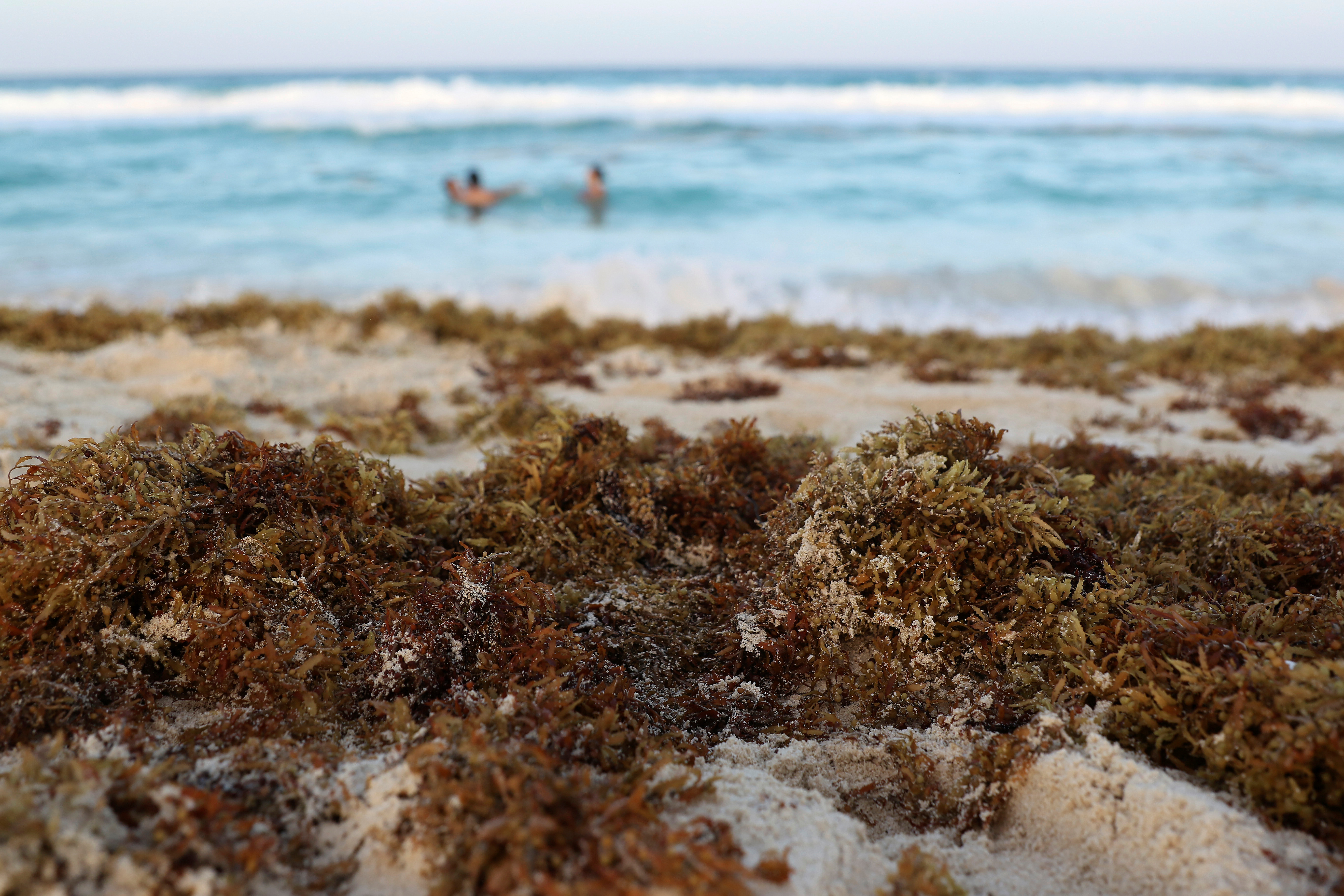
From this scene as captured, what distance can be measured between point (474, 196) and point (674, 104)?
23.2 meters

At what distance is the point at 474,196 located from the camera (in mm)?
12633

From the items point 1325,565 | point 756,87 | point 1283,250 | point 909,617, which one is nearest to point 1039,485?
point 909,617

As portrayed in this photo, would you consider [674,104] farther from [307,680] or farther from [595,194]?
[307,680]

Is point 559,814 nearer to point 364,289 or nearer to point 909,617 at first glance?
point 909,617

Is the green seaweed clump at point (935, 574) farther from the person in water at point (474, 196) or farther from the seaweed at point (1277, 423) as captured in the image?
the person in water at point (474, 196)

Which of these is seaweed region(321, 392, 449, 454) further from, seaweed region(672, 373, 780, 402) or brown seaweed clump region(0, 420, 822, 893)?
seaweed region(672, 373, 780, 402)

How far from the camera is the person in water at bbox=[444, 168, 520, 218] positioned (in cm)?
1261

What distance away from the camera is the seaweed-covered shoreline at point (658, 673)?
1.23 m

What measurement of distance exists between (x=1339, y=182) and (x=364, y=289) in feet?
60.1

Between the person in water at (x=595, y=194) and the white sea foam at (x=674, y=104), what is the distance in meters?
13.1

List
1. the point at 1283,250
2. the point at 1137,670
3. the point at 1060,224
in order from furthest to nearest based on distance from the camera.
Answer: the point at 1060,224 < the point at 1283,250 < the point at 1137,670

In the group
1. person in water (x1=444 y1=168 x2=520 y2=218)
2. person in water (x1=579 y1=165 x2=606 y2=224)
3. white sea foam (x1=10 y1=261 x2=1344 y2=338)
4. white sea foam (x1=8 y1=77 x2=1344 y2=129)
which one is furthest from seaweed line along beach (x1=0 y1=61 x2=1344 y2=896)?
white sea foam (x1=8 y1=77 x2=1344 y2=129)

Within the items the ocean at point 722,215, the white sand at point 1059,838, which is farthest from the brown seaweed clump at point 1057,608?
the ocean at point 722,215

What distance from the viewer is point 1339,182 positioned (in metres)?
15.2
